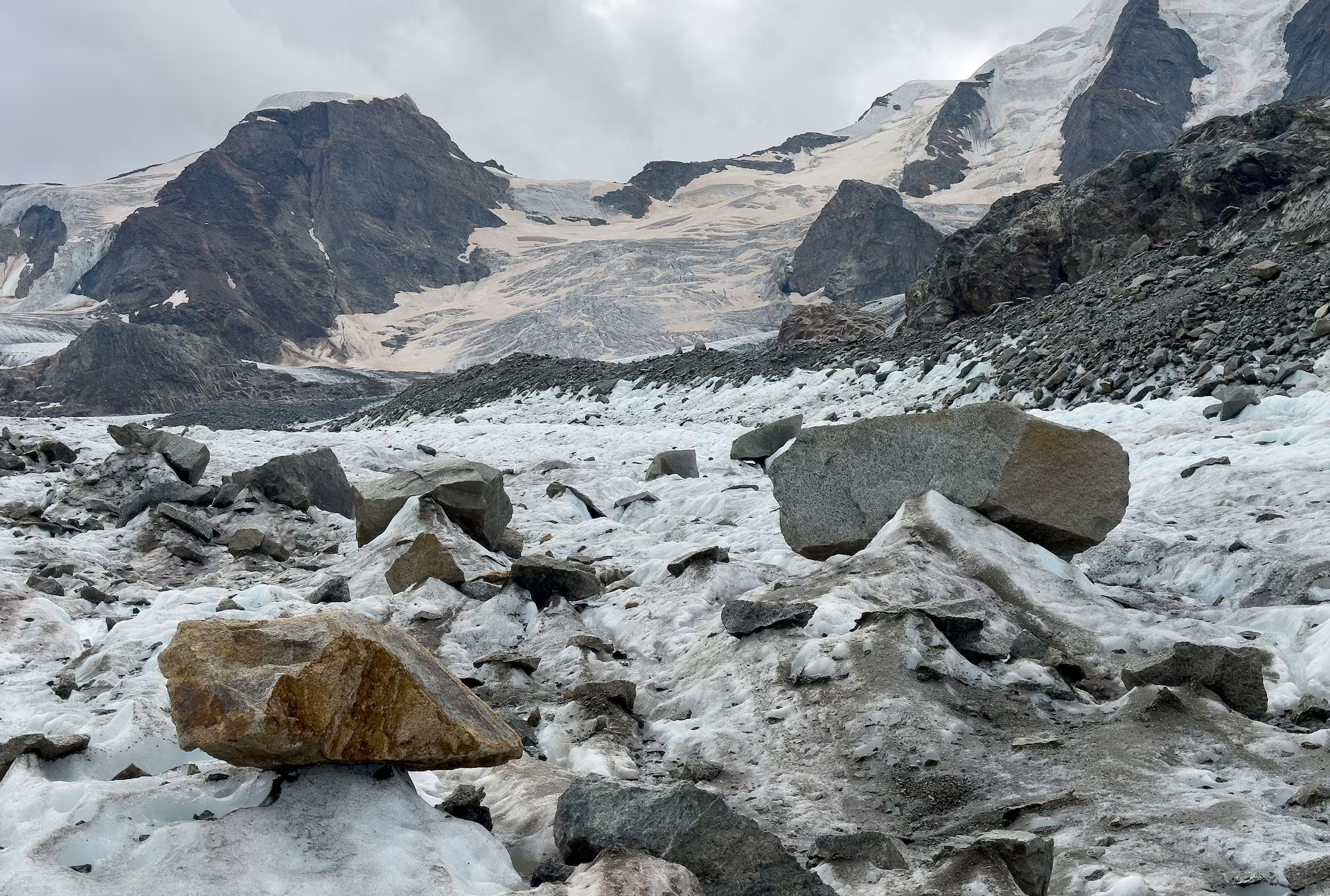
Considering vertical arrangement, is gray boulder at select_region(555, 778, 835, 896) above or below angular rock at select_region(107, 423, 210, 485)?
below

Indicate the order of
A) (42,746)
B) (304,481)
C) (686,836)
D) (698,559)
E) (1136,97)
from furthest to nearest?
(1136,97)
(304,481)
(698,559)
(42,746)
(686,836)

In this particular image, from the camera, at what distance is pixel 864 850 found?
298 cm

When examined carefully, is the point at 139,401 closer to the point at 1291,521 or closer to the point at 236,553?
the point at 236,553

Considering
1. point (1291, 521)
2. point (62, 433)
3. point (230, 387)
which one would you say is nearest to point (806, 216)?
point (230, 387)

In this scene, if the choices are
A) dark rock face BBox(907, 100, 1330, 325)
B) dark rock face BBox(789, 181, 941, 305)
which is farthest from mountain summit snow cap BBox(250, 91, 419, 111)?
dark rock face BBox(907, 100, 1330, 325)

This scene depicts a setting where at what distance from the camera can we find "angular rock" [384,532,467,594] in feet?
22.5

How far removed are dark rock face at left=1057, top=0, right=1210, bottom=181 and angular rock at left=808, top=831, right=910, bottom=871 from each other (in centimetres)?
9136

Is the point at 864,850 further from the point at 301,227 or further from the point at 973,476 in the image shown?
the point at 301,227

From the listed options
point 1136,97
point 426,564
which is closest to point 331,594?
point 426,564

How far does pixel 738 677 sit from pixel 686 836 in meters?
1.79

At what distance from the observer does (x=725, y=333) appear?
241 feet

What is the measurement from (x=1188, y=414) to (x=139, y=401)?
5735 centimetres

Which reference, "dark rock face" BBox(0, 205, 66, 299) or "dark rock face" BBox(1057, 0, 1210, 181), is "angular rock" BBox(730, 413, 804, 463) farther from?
"dark rock face" BBox(0, 205, 66, 299)

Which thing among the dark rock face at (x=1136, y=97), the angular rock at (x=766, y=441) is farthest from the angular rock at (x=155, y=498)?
the dark rock face at (x=1136, y=97)
